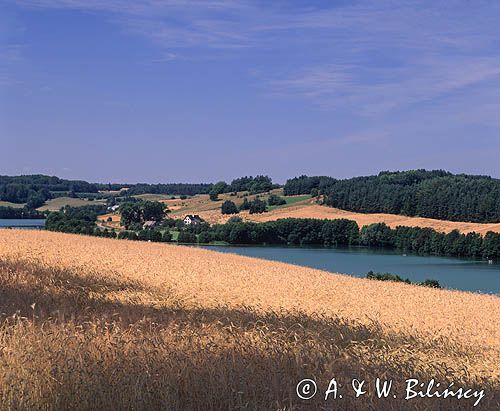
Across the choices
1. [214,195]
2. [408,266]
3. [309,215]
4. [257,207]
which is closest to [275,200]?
[257,207]

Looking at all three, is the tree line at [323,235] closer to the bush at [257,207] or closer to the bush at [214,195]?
the bush at [257,207]

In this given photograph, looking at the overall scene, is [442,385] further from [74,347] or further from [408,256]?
[408,256]

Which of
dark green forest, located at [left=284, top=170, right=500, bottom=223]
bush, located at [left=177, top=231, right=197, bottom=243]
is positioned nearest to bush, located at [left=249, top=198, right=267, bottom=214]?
dark green forest, located at [left=284, top=170, right=500, bottom=223]

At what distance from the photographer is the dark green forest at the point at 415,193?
93.4 m

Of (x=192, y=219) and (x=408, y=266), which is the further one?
(x=192, y=219)

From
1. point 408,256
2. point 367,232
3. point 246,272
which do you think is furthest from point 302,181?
point 246,272

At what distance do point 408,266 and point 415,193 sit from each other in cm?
4283

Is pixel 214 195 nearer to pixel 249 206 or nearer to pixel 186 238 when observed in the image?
pixel 249 206

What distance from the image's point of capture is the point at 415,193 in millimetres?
103812

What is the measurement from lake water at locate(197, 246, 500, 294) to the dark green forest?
16979 mm

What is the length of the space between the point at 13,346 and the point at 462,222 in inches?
3610

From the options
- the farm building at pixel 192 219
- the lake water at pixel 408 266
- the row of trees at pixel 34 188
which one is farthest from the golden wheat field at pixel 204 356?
the farm building at pixel 192 219

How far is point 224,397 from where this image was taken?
16.8ft

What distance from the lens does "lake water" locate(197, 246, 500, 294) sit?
49741mm
